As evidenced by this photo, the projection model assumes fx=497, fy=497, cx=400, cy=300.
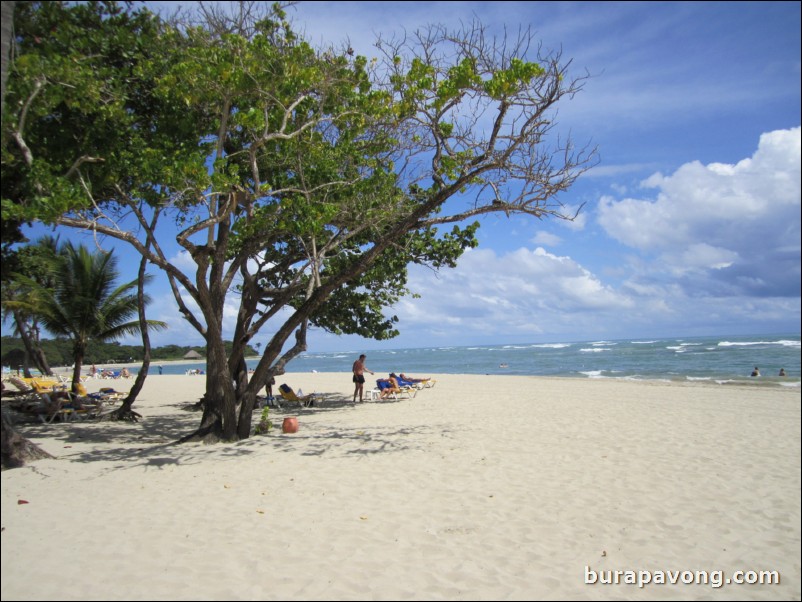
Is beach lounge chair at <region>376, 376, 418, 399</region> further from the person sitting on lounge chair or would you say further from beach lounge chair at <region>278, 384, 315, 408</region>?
beach lounge chair at <region>278, 384, 315, 408</region>

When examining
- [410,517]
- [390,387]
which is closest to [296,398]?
[390,387]

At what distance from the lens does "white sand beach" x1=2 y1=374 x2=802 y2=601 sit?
3539mm

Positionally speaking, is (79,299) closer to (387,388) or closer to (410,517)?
(387,388)

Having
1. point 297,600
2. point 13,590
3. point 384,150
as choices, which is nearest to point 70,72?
point 384,150

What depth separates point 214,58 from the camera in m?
7.57

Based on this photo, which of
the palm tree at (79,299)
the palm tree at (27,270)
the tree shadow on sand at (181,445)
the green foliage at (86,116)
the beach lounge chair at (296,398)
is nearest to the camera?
the green foliage at (86,116)

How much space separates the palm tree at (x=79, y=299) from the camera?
13.6 meters

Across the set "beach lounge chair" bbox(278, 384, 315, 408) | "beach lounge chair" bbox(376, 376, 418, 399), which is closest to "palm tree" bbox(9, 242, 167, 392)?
"beach lounge chair" bbox(278, 384, 315, 408)

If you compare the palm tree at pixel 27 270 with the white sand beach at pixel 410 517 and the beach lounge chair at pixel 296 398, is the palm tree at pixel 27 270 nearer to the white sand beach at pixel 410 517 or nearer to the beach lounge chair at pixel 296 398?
the white sand beach at pixel 410 517

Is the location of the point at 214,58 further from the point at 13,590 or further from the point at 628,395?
the point at 628,395

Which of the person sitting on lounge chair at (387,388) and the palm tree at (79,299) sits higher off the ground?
the palm tree at (79,299)

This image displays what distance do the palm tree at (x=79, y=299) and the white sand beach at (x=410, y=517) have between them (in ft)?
17.8

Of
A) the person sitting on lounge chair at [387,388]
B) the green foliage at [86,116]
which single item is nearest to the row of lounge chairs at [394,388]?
the person sitting on lounge chair at [387,388]

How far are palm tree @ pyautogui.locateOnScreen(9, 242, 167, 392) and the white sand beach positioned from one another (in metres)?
5.43
